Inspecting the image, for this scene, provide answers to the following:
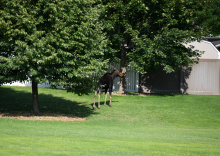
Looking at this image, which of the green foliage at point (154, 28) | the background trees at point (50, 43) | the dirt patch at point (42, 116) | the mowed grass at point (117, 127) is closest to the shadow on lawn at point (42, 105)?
the mowed grass at point (117, 127)

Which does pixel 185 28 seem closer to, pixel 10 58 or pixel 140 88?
pixel 140 88

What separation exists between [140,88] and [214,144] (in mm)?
18728

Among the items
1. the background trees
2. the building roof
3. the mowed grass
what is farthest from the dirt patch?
the building roof

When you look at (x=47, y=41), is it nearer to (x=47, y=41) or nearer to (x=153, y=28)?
(x=47, y=41)

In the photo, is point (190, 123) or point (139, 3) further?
point (139, 3)

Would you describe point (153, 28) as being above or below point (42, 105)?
above

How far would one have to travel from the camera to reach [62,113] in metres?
21.0

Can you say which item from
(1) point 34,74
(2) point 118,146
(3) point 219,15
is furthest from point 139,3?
(2) point 118,146

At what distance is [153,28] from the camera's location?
2794cm

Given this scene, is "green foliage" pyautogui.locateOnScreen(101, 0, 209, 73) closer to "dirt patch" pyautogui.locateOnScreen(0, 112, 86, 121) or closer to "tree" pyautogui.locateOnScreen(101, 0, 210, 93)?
"tree" pyautogui.locateOnScreen(101, 0, 210, 93)

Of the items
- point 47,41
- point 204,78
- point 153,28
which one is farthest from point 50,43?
point 204,78

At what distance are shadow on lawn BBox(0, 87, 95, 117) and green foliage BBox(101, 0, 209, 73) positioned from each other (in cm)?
570

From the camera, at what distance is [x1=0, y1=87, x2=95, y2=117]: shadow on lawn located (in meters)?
21.1

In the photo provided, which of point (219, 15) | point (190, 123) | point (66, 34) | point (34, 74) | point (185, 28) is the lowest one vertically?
point (190, 123)
